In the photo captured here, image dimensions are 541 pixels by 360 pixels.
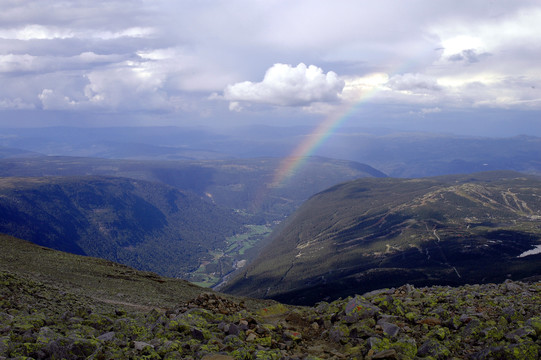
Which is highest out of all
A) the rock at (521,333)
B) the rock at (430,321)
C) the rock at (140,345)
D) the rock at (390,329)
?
the rock at (140,345)

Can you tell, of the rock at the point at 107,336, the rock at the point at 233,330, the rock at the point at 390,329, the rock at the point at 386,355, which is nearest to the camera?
the rock at the point at 386,355

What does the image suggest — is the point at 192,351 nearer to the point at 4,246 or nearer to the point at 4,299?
the point at 4,299

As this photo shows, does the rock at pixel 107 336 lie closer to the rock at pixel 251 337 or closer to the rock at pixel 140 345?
the rock at pixel 140 345

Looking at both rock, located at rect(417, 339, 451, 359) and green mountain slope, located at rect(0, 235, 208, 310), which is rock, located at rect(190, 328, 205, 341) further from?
green mountain slope, located at rect(0, 235, 208, 310)

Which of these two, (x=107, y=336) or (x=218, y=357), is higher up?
(x=107, y=336)

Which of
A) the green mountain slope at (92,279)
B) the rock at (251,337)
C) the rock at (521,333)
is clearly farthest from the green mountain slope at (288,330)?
the green mountain slope at (92,279)

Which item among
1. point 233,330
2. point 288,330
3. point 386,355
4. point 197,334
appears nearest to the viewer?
point 386,355

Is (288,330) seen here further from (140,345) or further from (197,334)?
(140,345)

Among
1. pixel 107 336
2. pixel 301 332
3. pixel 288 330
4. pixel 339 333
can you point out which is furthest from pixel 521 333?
pixel 107 336

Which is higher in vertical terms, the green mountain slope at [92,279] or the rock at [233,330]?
the rock at [233,330]
